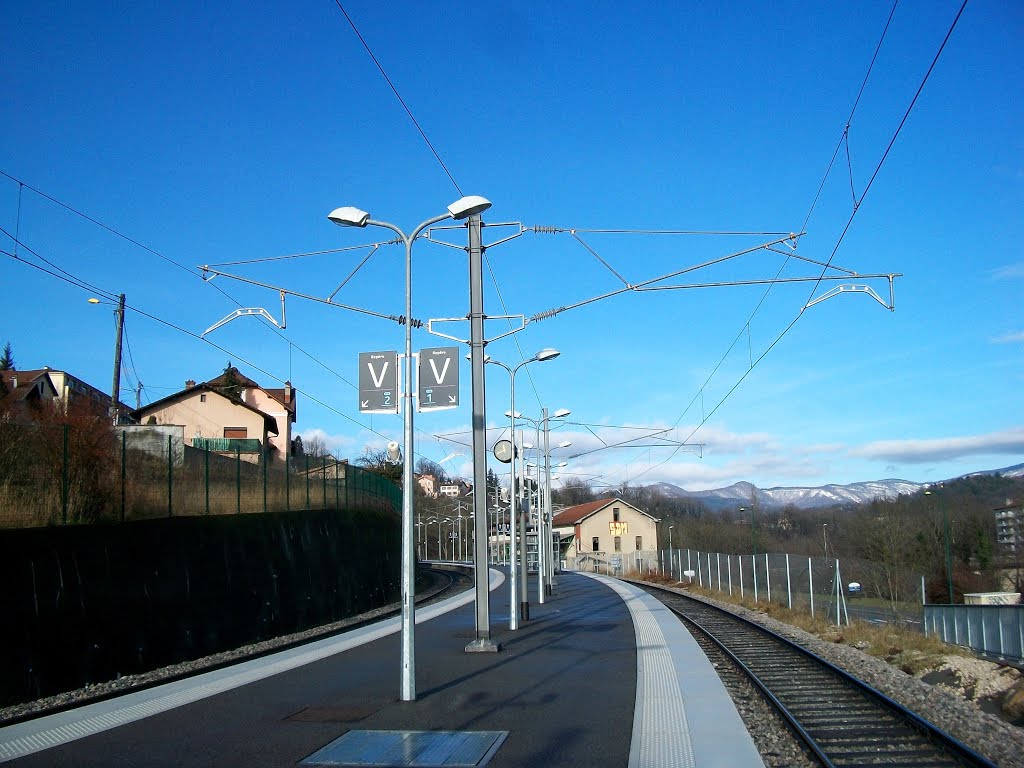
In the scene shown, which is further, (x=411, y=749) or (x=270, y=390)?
(x=270, y=390)

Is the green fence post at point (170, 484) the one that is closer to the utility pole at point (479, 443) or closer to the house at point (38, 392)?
the house at point (38, 392)

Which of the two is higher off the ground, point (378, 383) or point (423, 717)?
point (378, 383)

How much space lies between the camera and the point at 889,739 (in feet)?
31.8

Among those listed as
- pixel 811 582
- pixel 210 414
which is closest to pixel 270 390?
pixel 210 414

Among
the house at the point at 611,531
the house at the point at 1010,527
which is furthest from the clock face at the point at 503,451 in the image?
the house at the point at 611,531

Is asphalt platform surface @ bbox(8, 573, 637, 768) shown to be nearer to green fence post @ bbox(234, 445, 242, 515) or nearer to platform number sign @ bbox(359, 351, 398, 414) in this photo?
platform number sign @ bbox(359, 351, 398, 414)

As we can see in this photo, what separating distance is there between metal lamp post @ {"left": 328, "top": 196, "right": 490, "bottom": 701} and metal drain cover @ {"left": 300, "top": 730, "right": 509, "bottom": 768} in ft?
5.72

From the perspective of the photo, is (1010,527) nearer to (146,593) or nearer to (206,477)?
(206,477)

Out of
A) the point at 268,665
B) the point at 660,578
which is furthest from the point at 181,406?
the point at 268,665

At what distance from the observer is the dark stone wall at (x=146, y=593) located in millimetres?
13953

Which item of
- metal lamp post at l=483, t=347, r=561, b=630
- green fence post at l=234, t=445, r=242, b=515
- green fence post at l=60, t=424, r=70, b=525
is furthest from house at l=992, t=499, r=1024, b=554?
green fence post at l=60, t=424, r=70, b=525

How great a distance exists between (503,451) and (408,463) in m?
12.1

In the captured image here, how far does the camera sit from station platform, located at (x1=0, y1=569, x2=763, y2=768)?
852 cm

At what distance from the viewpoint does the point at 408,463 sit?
1179cm
